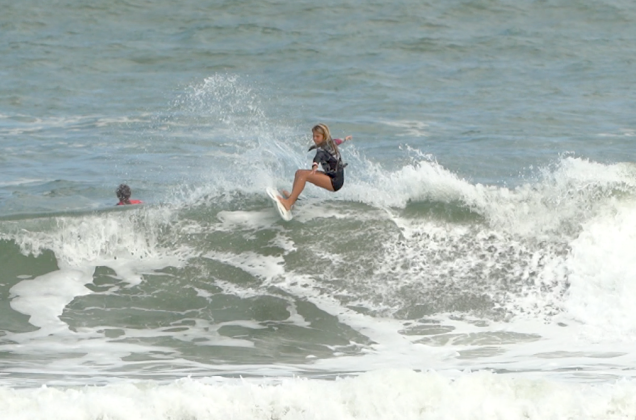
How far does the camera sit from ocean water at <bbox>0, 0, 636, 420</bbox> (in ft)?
25.5

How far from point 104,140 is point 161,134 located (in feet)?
3.43

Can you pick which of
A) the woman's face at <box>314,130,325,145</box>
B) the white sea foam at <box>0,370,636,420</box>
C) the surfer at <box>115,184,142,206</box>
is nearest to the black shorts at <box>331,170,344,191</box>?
the woman's face at <box>314,130,325,145</box>

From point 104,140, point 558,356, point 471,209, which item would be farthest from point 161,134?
point 558,356

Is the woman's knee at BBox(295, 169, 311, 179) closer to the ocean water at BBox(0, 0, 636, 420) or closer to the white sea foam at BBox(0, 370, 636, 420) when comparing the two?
the ocean water at BBox(0, 0, 636, 420)

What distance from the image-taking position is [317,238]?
12.0 m

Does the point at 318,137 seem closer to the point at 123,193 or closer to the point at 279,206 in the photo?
the point at 279,206

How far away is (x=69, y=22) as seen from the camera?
2564 cm

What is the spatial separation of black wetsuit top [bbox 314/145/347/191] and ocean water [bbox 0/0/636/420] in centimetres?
93

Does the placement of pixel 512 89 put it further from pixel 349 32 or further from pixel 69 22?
pixel 69 22

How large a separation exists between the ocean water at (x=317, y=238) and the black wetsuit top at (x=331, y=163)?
3.05 ft

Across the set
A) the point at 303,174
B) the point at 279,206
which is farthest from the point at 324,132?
the point at 279,206

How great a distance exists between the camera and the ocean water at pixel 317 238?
779cm

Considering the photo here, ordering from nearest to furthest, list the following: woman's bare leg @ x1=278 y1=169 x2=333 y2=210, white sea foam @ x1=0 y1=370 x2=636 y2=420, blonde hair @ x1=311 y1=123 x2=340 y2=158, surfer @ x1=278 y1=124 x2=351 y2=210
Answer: white sea foam @ x1=0 y1=370 x2=636 y2=420
blonde hair @ x1=311 y1=123 x2=340 y2=158
surfer @ x1=278 y1=124 x2=351 y2=210
woman's bare leg @ x1=278 y1=169 x2=333 y2=210

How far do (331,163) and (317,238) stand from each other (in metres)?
1.17
